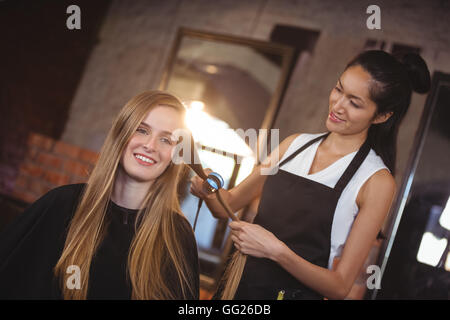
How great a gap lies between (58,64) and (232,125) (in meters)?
1.35

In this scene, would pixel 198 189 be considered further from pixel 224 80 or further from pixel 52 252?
pixel 224 80

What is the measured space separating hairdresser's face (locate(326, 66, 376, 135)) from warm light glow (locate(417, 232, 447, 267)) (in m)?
0.58

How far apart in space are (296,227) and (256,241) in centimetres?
14

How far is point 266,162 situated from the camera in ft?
3.77

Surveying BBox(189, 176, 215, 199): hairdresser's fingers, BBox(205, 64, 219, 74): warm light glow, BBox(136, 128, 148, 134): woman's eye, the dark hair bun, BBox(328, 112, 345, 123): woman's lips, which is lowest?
BBox(189, 176, 215, 199): hairdresser's fingers

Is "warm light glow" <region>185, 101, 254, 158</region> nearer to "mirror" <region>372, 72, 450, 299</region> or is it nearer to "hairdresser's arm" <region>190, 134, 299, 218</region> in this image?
"hairdresser's arm" <region>190, 134, 299, 218</region>

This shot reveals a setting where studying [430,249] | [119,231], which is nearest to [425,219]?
[430,249]

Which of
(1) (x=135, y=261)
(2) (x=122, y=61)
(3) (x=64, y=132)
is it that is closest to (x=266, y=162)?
(1) (x=135, y=261)

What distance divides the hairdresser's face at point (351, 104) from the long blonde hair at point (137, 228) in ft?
1.56

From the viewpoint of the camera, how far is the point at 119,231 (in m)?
1.16

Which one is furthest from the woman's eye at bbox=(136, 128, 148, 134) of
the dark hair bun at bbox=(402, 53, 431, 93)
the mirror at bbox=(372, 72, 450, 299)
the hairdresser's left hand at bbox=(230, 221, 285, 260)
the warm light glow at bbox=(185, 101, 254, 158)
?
the mirror at bbox=(372, 72, 450, 299)

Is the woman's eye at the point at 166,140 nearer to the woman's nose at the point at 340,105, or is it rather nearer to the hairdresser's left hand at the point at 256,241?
the hairdresser's left hand at the point at 256,241

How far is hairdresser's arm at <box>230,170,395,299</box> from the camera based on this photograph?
0.91m

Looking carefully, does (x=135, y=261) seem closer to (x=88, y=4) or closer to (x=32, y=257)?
(x=32, y=257)
